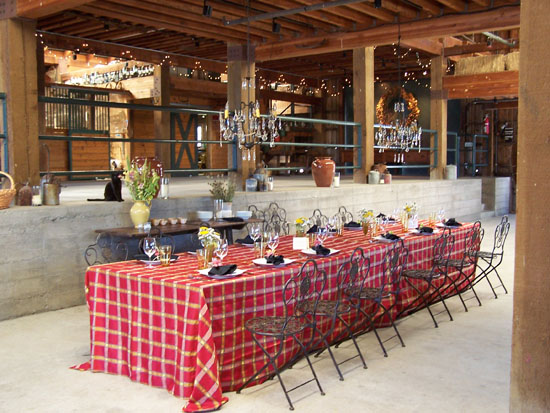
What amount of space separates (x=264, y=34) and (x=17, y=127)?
4244 millimetres

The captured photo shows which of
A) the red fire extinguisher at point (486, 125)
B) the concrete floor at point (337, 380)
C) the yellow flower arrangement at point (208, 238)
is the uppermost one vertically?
the red fire extinguisher at point (486, 125)

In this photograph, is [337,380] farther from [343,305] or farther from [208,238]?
[208,238]

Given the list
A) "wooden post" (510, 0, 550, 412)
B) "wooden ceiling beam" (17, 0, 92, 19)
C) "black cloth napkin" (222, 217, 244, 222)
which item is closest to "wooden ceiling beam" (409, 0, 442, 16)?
"black cloth napkin" (222, 217, 244, 222)

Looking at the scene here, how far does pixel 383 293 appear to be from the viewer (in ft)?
15.6

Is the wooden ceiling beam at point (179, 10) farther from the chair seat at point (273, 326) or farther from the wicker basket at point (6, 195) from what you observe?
the chair seat at point (273, 326)

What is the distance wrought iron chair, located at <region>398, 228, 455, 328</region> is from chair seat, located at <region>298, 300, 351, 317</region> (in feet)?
3.99

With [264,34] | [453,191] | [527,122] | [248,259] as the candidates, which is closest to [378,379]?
[248,259]

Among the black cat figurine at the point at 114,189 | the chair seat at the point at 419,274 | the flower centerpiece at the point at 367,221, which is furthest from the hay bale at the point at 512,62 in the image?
the black cat figurine at the point at 114,189

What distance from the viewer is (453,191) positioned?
13.1 meters

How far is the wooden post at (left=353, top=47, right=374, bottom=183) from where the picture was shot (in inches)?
422

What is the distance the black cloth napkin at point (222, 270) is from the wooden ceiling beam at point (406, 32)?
571cm

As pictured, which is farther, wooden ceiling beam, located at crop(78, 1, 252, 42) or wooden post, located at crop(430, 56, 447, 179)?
wooden post, located at crop(430, 56, 447, 179)

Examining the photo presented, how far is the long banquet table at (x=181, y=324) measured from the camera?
360cm

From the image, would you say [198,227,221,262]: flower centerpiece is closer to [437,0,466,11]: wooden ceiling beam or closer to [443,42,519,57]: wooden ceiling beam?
[437,0,466,11]: wooden ceiling beam
